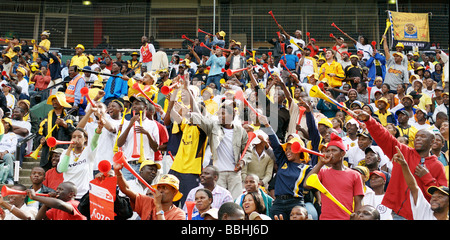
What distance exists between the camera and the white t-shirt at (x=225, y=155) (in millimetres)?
6453

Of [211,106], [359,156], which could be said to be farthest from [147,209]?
[211,106]

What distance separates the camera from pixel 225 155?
6.50 metres

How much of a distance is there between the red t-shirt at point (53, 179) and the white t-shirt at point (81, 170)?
0.10m

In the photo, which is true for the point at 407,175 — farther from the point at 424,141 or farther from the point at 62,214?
the point at 62,214

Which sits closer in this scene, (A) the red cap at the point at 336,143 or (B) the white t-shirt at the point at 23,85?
(A) the red cap at the point at 336,143

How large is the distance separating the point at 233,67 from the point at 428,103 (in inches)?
168

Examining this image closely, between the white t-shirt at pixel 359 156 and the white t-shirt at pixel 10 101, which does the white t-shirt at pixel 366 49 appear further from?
the white t-shirt at pixel 10 101

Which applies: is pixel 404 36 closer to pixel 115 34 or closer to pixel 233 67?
pixel 233 67

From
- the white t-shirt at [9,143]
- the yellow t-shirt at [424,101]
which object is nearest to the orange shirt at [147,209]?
the white t-shirt at [9,143]

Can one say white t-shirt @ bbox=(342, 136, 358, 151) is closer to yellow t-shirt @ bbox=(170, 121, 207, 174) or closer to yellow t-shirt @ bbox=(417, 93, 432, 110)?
yellow t-shirt @ bbox=(170, 121, 207, 174)

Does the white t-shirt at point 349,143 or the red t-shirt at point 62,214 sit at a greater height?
the white t-shirt at point 349,143

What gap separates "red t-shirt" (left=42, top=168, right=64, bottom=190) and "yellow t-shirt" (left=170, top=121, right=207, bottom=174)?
4.34 ft

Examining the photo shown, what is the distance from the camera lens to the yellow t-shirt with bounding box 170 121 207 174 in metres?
6.20

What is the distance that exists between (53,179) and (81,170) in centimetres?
39
